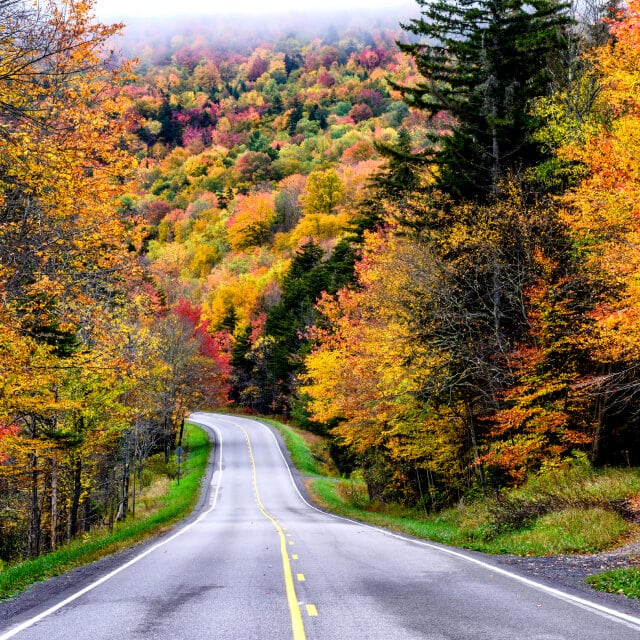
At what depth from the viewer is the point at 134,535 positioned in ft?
67.8

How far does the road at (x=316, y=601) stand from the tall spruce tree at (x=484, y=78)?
580 inches

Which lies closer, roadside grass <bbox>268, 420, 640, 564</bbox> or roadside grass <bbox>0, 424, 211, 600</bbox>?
roadside grass <bbox>0, 424, 211, 600</bbox>

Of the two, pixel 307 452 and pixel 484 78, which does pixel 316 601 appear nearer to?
pixel 484 78

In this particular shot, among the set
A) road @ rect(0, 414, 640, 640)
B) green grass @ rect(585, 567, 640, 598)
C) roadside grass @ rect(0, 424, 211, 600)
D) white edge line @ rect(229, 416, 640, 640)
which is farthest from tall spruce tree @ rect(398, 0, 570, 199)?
roadside grass @ rect(0, 424, 211, 600)

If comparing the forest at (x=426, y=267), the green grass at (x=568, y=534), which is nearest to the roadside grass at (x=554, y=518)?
the green grass at (x=568, y=534)

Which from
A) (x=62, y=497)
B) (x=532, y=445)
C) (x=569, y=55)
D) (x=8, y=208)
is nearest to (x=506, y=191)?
(x=569, y=55)

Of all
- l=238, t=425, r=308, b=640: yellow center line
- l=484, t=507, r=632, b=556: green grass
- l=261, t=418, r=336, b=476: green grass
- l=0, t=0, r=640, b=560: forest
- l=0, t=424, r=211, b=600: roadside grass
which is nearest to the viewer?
l=238, t=425, r=308, b=640: yellow center line

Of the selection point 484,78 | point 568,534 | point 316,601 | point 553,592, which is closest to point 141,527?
point 568,534

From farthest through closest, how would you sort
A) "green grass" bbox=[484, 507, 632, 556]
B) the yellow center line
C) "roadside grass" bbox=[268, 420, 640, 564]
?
"roadside grass" bbox=[268, 420, 640, 564] → "green grass" bbox=[484, 507, 632, 556] → the yellow center line

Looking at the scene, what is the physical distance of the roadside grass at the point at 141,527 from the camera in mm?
12836

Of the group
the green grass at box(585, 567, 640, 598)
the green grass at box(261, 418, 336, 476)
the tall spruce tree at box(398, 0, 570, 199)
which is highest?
the tall spruce tree at box(398, 0, 570, 199)

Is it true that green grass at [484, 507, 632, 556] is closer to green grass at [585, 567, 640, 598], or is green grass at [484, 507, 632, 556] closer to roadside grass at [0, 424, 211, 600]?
green grass at [585, 567, 640, 598]

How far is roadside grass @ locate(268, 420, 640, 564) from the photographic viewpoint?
556 inches

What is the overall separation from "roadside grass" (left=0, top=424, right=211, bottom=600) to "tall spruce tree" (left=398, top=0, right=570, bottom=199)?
17.6m
